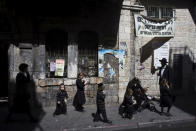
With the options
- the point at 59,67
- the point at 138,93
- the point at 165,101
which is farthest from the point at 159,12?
the point at 59,67

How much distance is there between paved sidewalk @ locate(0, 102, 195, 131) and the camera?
7836mm

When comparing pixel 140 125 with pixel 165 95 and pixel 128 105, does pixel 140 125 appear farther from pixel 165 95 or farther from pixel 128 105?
pixel 165 95

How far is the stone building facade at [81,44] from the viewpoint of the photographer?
10.2 meters

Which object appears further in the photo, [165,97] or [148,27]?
[148,27]

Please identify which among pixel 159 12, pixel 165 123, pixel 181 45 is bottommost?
pixel 165 123

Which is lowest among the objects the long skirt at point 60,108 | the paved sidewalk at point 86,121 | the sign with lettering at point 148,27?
the paved sidewalk at point 86,121

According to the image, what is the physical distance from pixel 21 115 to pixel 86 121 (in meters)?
2.65

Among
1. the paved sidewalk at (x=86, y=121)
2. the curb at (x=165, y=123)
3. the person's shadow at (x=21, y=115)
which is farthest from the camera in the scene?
the curb at (x=165, y=123)

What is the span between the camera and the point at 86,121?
858 centimetres

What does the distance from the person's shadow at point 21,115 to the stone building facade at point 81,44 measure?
0.23 m

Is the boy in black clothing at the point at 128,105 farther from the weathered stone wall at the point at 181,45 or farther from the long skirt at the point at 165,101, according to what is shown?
the weathered stone wall at the point at 181,45

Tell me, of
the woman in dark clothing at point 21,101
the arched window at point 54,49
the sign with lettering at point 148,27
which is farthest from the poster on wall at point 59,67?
the sign with lettering at point 148,27

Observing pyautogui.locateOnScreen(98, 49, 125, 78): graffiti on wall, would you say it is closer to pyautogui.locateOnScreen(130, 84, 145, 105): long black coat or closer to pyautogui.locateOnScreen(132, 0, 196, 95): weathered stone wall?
pyautogui.locateOnScreen(132, 0, 196, 95): weathered stone wall

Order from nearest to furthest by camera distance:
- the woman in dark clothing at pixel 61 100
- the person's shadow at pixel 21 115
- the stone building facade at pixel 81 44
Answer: the person's shadow at pixel 21 115, the woman in dark clothing at pixel 61 100, the stone building facade at pixel 81 44
